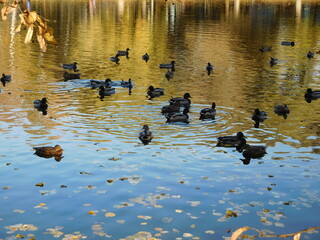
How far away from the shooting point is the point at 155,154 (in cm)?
2300

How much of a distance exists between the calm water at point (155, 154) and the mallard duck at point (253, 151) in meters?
0.28

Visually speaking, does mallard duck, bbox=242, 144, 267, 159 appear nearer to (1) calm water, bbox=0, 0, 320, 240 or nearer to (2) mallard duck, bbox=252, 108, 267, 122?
(1) calm water, bbox=0, 0, 320, 240

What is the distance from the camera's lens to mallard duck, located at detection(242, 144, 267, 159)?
23078 millimetres

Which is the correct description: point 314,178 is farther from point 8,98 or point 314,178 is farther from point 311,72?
point 311,72

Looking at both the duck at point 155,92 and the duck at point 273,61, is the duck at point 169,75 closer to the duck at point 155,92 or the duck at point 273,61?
the duck at point 155,92

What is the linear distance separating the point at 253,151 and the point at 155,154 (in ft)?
14.5

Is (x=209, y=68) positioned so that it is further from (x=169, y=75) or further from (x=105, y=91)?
(x=105, y=91)

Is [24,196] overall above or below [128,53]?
below

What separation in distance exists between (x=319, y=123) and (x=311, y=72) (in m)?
19.9

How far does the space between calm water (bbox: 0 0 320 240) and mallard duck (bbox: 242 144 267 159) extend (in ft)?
0.93

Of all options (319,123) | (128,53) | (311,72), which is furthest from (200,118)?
(128,53)

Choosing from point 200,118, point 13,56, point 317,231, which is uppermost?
point 13,56

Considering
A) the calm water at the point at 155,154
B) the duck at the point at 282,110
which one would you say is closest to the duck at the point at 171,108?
the calm water at the point at 155,154

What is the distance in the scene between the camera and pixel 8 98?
3541cm
